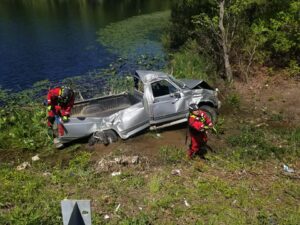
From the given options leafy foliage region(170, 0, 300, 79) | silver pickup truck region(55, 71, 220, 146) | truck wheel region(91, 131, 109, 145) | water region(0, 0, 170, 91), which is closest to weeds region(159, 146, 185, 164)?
silver pickup truck region(55, 71, 220, 146)

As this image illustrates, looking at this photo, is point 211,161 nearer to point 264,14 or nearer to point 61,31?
point 264,14

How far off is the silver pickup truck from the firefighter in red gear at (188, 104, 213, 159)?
2389 millimetres

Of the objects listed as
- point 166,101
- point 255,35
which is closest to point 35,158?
point 166,101

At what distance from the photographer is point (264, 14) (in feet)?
69.3

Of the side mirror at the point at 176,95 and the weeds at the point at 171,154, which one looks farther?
the side mirror at the point at 176,95

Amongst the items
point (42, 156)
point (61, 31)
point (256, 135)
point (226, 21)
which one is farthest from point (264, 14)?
point (61, 31)

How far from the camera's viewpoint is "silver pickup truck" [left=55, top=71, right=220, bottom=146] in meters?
12.0

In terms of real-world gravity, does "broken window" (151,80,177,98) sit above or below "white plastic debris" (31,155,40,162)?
above

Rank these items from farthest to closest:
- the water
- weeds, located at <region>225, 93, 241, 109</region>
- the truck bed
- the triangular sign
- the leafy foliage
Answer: the water
the leafy foliage
weeds, located at <region>225, 93, 241, 109</region>
the truck bed
the triangular sign

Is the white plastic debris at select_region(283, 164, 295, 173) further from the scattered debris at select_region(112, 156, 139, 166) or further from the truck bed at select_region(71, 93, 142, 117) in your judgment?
the truck bed at select_region(71, 93, 142, 117)


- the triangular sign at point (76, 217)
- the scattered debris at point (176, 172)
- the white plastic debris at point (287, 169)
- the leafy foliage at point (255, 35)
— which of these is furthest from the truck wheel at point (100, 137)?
the leafy foliage at point (255, 35)

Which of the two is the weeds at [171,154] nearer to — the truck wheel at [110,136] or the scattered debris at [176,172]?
the scattered debris at [176,172]

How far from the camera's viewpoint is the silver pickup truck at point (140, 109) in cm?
1198

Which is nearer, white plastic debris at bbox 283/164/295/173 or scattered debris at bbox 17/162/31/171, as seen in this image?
white plastic debris at bbox 283/164/295/173
